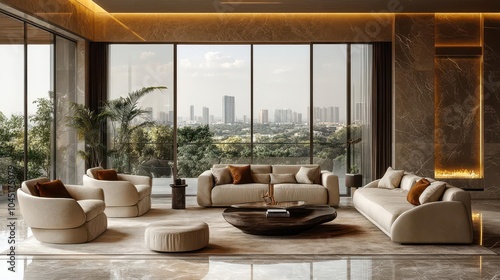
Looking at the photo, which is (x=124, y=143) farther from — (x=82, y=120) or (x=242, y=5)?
(x=242, y=5)

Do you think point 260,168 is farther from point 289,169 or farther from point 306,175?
point 306,175

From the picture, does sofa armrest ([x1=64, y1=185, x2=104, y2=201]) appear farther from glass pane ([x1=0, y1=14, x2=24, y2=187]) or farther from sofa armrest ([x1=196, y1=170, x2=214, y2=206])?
sofa armrest ([x1=196, y1=170, x2=214, y2=206])

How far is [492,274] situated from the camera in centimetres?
557

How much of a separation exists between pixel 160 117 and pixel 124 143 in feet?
2.85

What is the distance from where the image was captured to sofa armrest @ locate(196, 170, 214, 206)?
9.84m

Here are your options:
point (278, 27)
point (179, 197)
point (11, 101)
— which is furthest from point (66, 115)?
point (278, 27)

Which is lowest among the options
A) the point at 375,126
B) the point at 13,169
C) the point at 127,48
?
the point at 13,169

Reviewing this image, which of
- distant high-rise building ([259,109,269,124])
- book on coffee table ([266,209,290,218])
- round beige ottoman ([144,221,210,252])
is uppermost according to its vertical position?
distant high-rise building ([259,109,269,124])

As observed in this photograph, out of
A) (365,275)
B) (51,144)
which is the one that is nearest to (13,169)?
(51,144)

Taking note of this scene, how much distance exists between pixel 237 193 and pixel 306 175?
4.20ft

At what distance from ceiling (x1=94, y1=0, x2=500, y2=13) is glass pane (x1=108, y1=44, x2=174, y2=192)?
0.98 m

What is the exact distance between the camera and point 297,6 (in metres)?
10.4

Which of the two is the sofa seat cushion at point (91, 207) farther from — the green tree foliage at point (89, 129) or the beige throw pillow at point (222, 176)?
the green tree foliage at point (89, 129)

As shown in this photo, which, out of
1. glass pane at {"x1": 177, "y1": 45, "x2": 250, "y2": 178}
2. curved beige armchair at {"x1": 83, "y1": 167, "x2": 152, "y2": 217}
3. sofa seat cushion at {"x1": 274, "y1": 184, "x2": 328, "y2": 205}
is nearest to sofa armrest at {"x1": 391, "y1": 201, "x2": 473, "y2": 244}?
sofa seat cushion at {"x1": 274, "y1": 184, "x2": 328, "y2": 205}
